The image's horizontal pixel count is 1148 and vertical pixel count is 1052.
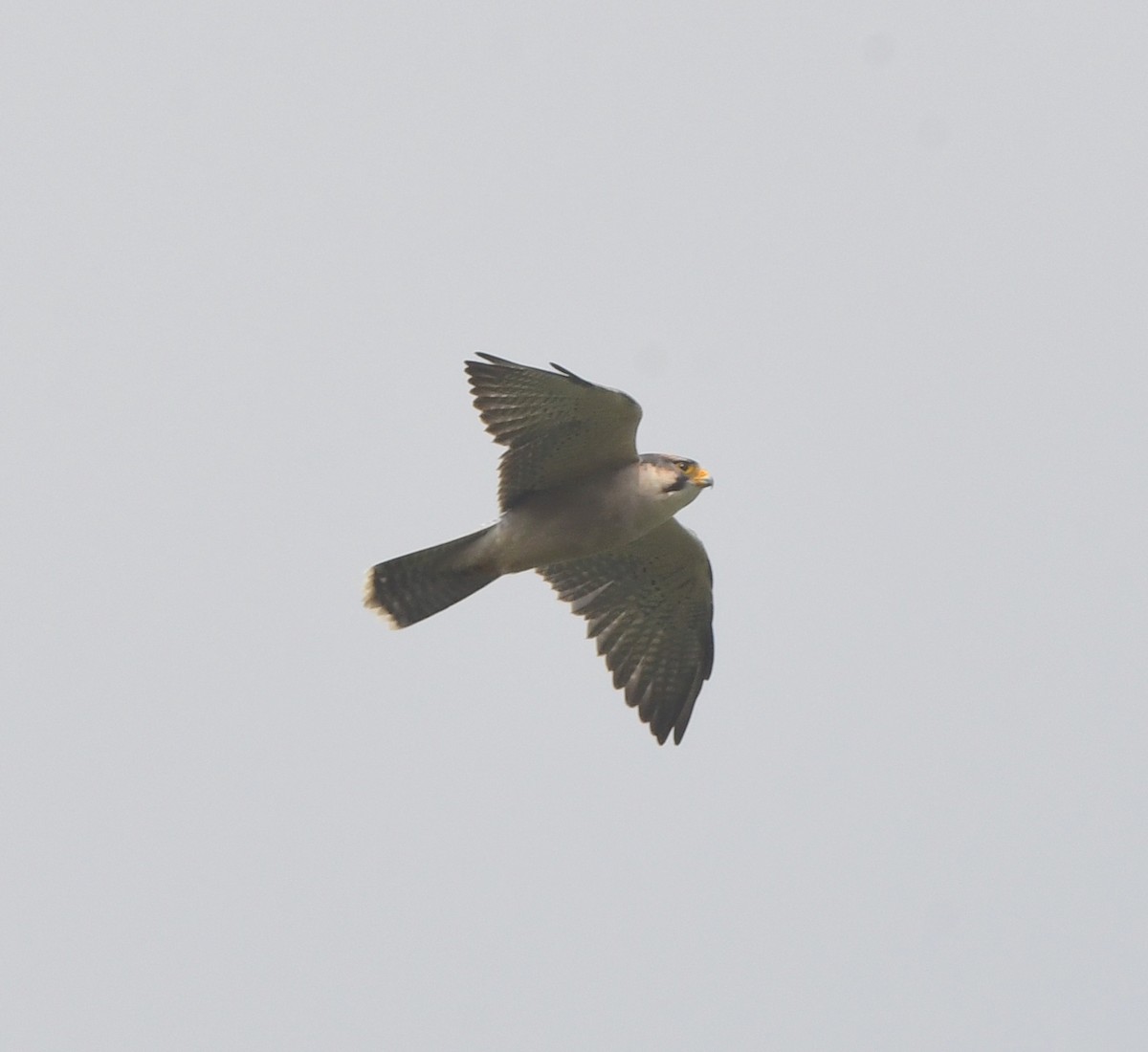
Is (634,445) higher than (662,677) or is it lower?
higher

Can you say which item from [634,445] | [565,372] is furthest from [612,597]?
[565,372]

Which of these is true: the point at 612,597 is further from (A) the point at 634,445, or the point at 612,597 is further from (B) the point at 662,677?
(A) the point at 634,445

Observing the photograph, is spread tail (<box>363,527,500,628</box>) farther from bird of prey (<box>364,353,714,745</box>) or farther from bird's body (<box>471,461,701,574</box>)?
bird's body (<box>471,461,701,574</box>)

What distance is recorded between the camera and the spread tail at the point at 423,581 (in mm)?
10922

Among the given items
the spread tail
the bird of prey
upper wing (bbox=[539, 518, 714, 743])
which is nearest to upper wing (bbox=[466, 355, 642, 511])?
the bird of prey

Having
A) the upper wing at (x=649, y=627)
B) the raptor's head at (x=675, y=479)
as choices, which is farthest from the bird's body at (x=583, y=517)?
the upper wing at (x=649, y=627)

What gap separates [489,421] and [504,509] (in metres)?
0.62

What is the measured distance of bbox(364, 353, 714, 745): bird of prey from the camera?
10344mm

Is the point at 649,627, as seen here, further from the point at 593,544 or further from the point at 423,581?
the point at 423,581

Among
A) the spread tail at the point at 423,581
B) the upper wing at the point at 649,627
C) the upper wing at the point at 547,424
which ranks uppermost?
the upper wing at the point at 547,424

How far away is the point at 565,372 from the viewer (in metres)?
9.79

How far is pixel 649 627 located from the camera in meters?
11.9

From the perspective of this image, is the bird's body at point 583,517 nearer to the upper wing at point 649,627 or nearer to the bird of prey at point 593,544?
the bird of prey at point 593,544

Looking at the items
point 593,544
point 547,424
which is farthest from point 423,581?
point 547,424
